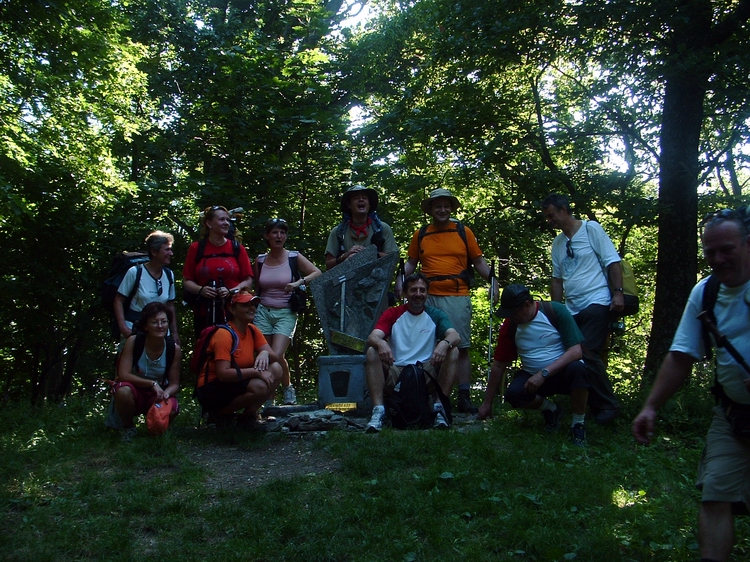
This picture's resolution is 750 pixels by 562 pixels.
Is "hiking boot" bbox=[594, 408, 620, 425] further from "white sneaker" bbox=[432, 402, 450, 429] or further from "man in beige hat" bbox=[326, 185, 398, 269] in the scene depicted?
"man in beige hat" bbox=[326, 185, 398, 269]

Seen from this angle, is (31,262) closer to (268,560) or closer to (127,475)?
(127,475)

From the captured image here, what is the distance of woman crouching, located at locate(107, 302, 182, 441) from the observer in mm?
6023

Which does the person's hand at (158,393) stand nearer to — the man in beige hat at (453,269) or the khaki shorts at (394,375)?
the khaki shorts at (394,375)

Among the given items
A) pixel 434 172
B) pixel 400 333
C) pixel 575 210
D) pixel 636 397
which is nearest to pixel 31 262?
pixel 434 172

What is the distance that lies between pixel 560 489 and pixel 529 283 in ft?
31.5

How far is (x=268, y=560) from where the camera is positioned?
368cm

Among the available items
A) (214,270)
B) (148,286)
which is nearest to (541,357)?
(214,270)

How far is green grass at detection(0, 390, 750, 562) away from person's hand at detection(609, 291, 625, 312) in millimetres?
1030

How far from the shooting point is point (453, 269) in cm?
728

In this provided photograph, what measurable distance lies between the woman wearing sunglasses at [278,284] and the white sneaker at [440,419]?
1.73m

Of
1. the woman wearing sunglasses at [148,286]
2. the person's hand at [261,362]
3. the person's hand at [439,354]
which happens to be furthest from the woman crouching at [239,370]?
the person's hand at [439,354]

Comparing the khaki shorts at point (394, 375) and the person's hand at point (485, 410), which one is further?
the khaki shorts at point (394, 375)

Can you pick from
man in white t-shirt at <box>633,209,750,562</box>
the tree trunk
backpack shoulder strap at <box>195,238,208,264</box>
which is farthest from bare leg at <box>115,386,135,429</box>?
the tree trunk

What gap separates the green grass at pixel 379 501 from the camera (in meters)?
3.77
